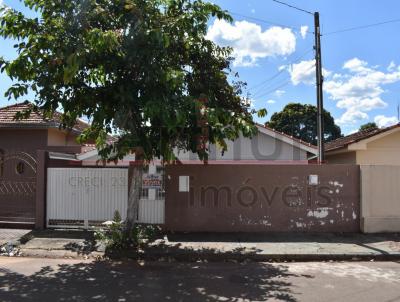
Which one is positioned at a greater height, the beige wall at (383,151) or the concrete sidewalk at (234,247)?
the beige wall at (383,151)

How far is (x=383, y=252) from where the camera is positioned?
1058cm

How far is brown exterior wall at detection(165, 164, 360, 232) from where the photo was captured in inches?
500

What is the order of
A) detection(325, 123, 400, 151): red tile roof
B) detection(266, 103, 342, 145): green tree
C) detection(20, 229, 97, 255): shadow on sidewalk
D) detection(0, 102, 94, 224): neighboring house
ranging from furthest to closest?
detection(266, 103, 342, 145): green tree, detection(325, 123, 400, 151): red tile roof, detection(0, 102, 94, 224): neighboring house, detection(20, 229, 97, 255): shadow on sidewalk

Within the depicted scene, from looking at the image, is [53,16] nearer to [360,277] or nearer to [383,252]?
[360,277]

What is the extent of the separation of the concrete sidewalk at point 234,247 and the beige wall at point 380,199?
0.37 meters

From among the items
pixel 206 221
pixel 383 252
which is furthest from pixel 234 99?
pixel 383 252

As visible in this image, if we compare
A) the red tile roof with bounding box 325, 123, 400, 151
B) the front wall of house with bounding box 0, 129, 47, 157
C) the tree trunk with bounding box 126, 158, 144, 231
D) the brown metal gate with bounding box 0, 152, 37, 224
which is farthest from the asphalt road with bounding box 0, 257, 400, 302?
the front wall of house with bounding box 0, 129, 47, 157

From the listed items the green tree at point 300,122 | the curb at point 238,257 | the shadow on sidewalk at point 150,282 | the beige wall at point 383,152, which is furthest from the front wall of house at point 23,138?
the green tree at point 300,122

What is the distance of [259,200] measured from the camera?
12.8 metres

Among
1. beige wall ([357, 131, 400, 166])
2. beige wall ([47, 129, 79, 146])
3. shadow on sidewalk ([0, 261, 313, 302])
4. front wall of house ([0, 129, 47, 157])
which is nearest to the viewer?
shadow on sidewalk ([0, 261, 313, 302])

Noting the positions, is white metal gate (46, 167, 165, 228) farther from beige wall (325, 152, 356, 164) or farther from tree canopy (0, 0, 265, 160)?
beige wall (325, 152, 356, 164)

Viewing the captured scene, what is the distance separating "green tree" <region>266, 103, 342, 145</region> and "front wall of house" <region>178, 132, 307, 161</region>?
33.3 meters

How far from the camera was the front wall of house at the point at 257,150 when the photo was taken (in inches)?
738

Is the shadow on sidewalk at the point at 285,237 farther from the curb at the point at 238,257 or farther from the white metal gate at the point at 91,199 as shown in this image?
the curb at the point at 238,257
